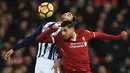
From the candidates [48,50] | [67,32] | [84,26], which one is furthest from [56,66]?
[84,26]

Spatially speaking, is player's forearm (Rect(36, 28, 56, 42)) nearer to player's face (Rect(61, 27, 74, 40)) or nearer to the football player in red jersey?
the football player in red jersey

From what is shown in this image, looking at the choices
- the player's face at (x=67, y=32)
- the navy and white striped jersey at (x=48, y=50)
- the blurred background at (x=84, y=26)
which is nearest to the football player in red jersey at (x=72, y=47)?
the player's face at (x=67, y=32)

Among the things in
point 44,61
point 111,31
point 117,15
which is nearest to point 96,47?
point 111,31

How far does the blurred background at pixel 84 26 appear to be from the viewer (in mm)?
12945

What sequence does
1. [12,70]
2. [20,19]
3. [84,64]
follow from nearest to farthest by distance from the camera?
[84,64] → [12,70] → [20,19]

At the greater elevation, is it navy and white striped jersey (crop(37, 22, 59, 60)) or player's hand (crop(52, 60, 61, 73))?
navy and white striped jersey (crop(37, 22, 59, 60))

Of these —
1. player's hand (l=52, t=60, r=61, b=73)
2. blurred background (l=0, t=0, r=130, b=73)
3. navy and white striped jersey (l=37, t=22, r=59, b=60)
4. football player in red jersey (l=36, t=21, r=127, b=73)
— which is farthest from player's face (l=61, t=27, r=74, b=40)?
blurred background (l=0, t=0, r=130, b=73)

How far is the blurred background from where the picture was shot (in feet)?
42.5

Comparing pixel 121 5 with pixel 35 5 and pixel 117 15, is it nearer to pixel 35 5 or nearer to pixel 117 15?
pixel 117 15

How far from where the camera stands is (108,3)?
15156mm

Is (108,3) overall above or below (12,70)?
above

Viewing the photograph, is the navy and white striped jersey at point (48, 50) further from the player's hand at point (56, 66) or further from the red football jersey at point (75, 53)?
the red football jersey at point (75, 53)

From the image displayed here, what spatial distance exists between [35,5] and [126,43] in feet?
10.2

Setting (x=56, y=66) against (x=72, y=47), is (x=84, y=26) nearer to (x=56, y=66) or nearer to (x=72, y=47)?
(x=56, y=66)
